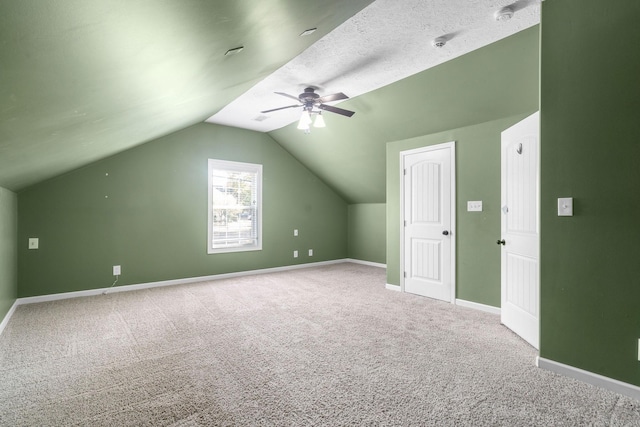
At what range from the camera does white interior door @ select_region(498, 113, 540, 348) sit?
9.55 feet

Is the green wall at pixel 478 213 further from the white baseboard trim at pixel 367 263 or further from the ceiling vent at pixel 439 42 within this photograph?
the white baseboard trim at pixel 367 263

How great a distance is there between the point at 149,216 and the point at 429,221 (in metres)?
4.28

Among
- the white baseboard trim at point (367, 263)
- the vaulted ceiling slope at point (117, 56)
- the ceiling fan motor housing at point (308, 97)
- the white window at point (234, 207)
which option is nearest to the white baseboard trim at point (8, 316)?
the vaulted ceiling slope at point (117, 56)

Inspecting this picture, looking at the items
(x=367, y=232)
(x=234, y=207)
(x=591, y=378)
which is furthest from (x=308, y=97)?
(x=367, y=232)

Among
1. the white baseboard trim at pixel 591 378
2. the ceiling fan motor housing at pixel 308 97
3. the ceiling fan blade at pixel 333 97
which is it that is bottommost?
the white baseboard trim at pixel 591 378

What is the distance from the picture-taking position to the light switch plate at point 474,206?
4.05 metres

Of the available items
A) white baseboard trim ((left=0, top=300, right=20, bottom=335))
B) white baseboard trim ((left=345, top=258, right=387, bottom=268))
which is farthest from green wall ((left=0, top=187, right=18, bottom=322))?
white baseboard trim ((left=345, top=258, right=387, bottom=268))

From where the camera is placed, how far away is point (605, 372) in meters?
2.24

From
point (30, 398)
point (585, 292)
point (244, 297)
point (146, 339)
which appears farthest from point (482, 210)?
point (30, 398)

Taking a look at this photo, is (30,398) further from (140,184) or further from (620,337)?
(620,337)

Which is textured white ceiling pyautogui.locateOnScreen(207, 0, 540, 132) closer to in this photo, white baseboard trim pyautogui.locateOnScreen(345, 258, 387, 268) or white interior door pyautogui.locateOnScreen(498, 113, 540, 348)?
white interior door pyautogui.locateOnScreen(498, 113, 540, 348)

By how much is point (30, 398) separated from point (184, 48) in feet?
7.86

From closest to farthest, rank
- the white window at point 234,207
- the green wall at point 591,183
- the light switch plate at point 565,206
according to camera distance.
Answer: the green wall at point 591,183 → the light switch plate at point 565,206 → the white window at point 234,207

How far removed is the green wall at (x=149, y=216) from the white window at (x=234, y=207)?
13cm
